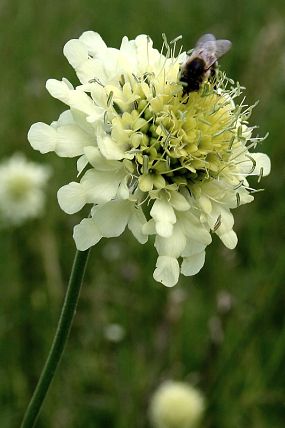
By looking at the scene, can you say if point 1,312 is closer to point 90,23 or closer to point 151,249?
point 151,249

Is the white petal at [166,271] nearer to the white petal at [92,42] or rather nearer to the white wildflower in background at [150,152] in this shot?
the white wildflower in background at [150,152]

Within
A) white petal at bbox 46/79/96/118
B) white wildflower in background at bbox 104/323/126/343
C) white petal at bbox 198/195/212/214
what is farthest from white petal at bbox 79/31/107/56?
white wildflower in background at bbox 104/323/126/343

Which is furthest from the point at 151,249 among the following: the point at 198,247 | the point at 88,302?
the point at 198,247

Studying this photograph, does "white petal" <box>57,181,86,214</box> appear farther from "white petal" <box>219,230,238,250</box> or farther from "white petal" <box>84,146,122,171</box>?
"white petal" <box>219,230,238,250</box>

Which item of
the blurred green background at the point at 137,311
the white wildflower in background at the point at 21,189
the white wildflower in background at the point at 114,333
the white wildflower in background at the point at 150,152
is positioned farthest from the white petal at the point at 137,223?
the white wildflower in background at the point at 21,189

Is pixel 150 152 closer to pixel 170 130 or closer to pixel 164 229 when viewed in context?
pixel 170 130

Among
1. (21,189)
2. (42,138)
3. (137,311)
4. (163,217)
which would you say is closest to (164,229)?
(163,217)
